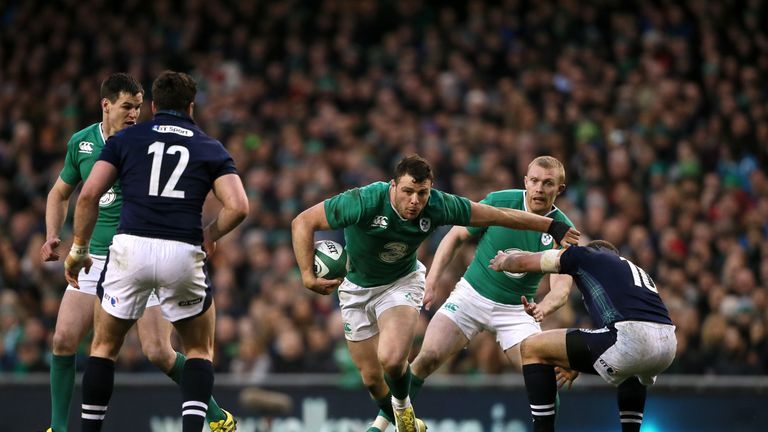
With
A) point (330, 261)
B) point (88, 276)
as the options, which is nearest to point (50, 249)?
point (88, 276)

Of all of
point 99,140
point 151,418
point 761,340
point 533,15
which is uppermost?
point 533,15

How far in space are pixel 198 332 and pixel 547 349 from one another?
250 centimetres

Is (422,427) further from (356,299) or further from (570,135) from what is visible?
(570,135)

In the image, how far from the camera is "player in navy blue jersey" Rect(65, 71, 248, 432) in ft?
23.8

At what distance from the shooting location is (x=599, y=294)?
822cm

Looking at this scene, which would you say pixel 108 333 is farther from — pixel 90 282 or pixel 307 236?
pixel 307 236

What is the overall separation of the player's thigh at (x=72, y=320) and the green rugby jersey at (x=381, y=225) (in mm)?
1835

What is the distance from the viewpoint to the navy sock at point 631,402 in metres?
8.56

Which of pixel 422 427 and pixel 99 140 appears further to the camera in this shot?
pixel 422 427

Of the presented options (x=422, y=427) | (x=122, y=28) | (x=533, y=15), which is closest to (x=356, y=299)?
(x=422, y=427)

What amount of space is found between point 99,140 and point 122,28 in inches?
504

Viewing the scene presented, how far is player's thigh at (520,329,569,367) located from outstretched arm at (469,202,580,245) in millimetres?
683

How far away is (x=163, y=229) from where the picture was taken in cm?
726

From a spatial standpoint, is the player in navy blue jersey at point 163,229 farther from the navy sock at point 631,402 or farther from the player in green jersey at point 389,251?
the navy sock at point 631,402
